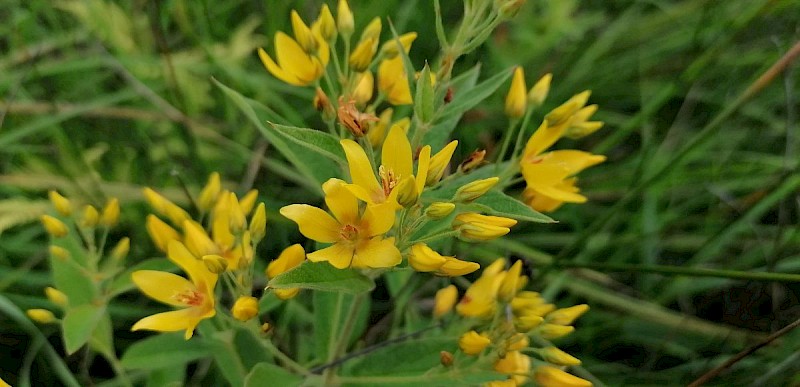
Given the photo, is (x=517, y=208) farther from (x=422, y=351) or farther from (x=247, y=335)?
(x=247, y=335)

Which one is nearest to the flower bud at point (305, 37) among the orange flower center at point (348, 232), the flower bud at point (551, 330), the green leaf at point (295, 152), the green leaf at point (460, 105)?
the green leaf at point (295, 152)

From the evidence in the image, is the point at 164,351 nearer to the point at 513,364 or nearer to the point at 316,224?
the point at 316,224

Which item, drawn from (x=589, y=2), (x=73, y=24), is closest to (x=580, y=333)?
(x=589, y=2)

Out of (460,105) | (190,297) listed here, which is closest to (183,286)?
(190,297)

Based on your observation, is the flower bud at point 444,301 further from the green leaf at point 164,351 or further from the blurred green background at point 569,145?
the green leaf at point 164,351

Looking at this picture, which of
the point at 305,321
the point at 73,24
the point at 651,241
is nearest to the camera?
the point at 305,321

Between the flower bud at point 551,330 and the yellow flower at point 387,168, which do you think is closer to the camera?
the yellow flower at point 387,168

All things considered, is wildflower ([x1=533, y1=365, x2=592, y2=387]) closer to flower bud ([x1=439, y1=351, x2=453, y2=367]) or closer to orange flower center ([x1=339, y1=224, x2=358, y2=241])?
flower bud ([x1=439, y1=351, x2=453, y2=367])
